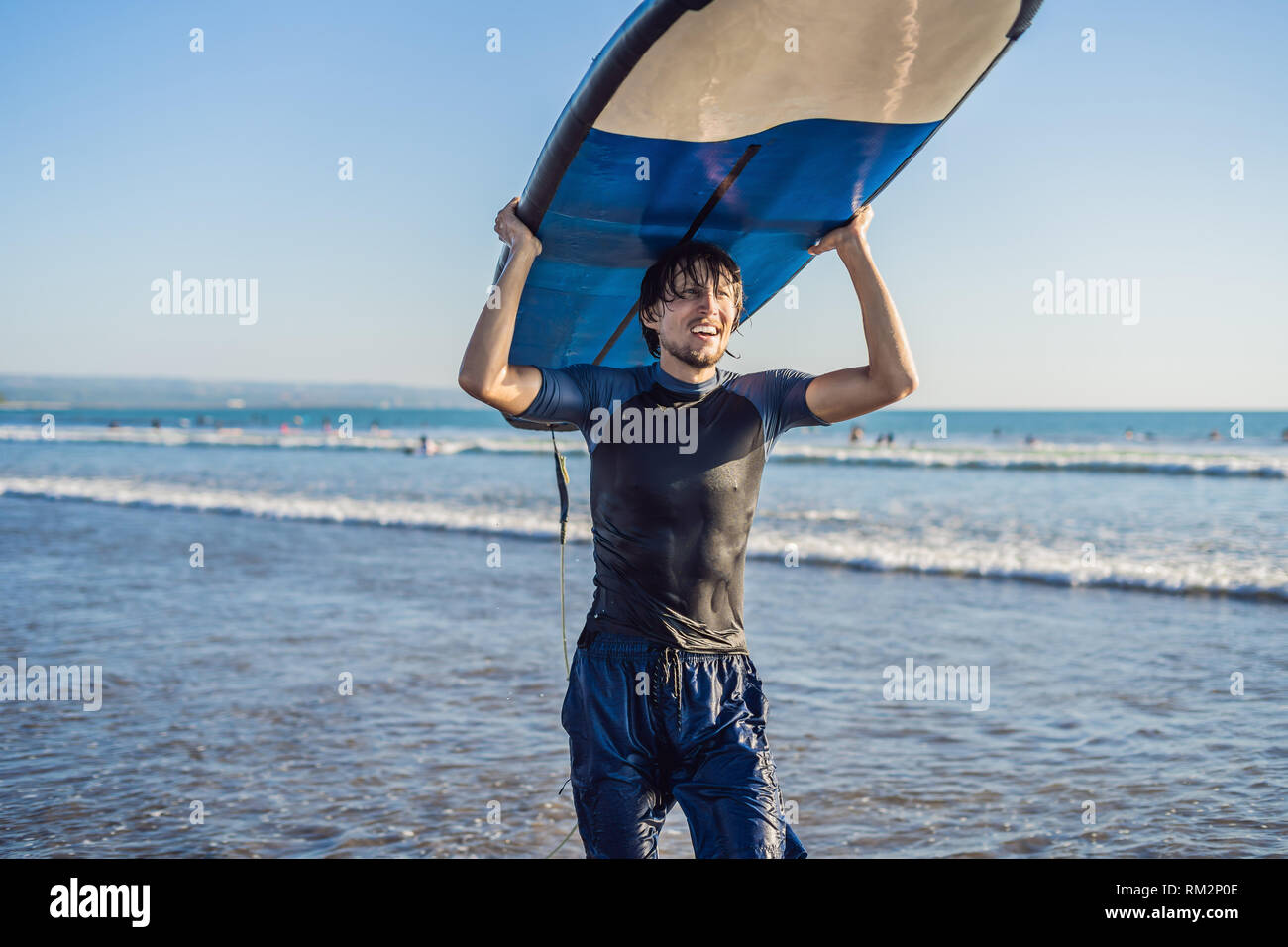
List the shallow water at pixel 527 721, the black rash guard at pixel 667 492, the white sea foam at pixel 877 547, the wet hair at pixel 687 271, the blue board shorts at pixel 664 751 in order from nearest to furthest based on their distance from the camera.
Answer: the blue board shorts at pixel 664 751 → the black rash guard at pixel 667 492 → the wet hair at pixel 687 271 → the shallow water at pixel 527 721 → the white sea foam at pixel 877 547

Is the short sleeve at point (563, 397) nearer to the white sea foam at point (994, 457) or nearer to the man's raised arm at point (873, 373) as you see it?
the man's raised arm at point (873, 373)

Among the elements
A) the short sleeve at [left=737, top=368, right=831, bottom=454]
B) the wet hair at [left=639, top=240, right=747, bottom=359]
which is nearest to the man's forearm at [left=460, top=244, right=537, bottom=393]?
the wet hair at [left=639, top=240, right=747, bottom=359]

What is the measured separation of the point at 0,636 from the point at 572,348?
6822mm

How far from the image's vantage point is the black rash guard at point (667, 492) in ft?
7.82

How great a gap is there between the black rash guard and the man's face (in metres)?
0.09

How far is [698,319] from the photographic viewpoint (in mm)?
2453

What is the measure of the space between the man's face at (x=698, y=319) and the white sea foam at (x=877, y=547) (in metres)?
9.69

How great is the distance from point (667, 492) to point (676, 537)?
0.11 metres

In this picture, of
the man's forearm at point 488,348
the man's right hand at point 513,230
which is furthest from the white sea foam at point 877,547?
the man's forearm at point 488,348

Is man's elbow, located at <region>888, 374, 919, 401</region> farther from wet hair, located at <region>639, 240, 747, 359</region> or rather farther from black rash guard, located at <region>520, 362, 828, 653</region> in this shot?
wet hair, located at <region>639, 240, 747, 359</region>

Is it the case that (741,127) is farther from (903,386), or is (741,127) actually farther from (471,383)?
(471,383)

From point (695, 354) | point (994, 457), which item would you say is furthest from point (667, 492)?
point (994, 457)

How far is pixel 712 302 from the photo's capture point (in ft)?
8.04
